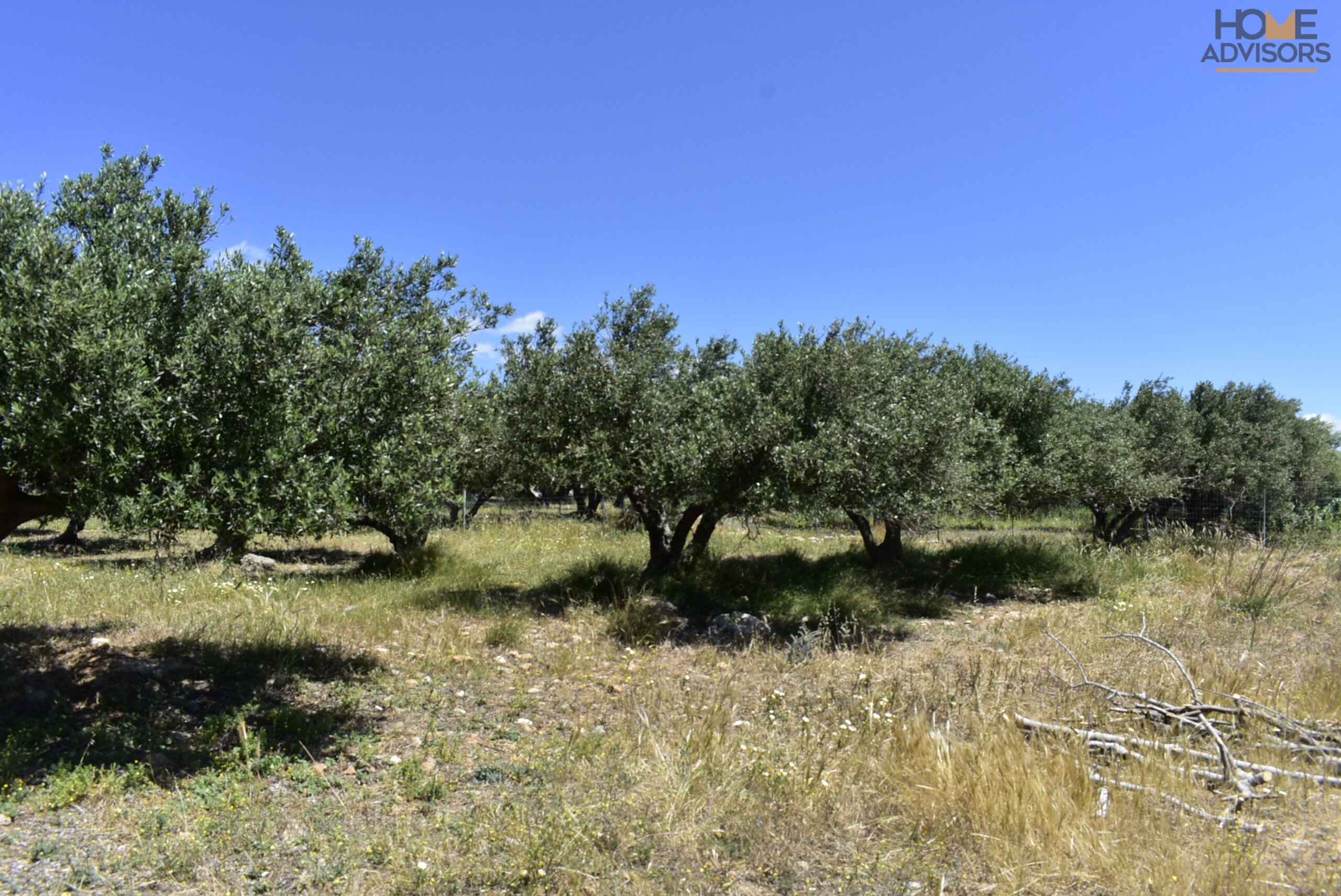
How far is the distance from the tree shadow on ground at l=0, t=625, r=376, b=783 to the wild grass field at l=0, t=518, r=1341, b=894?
0.13ft

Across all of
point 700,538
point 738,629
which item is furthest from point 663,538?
point 738,629

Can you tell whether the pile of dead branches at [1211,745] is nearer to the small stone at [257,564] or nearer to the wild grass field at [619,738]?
the wild grass field at [619,738]

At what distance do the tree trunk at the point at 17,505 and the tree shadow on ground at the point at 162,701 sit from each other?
1.71 metres

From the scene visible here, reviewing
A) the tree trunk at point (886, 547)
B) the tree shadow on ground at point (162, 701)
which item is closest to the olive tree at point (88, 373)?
the tree shadow on ground at point (162, 701)

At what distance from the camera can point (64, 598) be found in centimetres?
1069

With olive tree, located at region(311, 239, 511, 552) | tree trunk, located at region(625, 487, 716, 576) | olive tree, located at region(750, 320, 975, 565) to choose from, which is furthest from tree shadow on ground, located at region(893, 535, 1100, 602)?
olive tree, located at region(311, 239, 511, 552)

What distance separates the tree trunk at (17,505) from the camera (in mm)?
6738

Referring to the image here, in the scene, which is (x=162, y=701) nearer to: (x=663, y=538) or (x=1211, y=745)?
(x=663, y=538)

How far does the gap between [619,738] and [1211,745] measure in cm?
507

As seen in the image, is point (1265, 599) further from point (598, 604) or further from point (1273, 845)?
point (598, 604)

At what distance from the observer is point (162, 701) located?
7492mm

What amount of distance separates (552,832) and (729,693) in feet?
10.9

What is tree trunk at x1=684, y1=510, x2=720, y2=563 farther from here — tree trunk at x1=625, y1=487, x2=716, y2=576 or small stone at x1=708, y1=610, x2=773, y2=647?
small stone at x1=708, y1=610, x2=773, y2=647

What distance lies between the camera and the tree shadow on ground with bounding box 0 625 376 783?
626 cm
